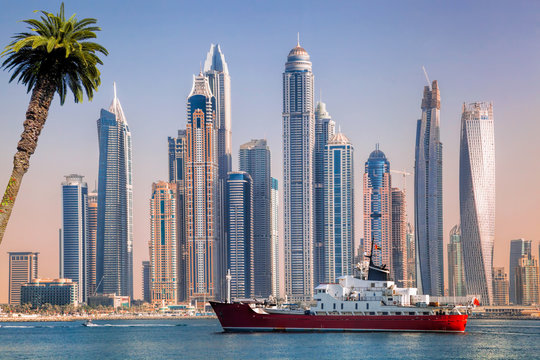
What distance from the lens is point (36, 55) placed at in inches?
1740

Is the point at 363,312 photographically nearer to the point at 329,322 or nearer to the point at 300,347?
the point at 329,322

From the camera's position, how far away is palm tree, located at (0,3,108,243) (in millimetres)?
42531

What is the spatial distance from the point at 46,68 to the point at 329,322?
284 ft

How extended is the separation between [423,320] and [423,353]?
92.9 ft

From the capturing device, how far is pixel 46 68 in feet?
145

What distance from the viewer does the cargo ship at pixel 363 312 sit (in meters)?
123

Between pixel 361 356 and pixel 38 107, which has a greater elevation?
pixel 38 107

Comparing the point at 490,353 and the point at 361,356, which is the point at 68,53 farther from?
the point at 490,353

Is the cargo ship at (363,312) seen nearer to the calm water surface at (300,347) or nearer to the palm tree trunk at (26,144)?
the calm water surface at (300,347)

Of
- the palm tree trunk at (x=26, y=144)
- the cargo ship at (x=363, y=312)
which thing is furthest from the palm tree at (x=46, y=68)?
the cargo ship at (x=363, y=312)

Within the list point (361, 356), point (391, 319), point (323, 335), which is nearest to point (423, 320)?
point (391, 319)

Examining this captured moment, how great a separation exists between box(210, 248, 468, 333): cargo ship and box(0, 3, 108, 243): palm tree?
274ft

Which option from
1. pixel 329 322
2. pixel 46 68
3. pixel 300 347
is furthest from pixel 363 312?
pixel 46 68

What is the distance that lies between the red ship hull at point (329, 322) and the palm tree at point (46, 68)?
8405cm
